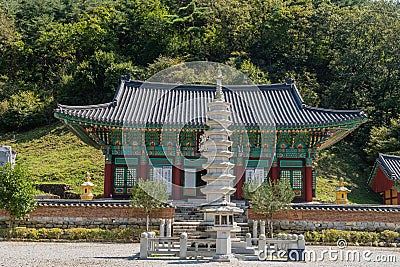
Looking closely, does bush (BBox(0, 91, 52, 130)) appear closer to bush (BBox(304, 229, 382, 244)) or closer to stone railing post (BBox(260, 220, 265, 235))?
stone railing post (BBox(260, 220, 265, 235))

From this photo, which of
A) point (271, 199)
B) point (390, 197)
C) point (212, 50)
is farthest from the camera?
point (212, 50)

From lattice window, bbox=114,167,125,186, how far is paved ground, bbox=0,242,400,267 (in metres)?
7.20

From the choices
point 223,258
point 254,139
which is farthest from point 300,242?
point 254,139

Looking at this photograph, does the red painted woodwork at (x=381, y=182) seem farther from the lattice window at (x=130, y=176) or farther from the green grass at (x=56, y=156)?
the green grass at (x=56, y=156)

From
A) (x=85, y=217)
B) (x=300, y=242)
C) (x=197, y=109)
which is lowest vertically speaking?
(x=300, y=242)

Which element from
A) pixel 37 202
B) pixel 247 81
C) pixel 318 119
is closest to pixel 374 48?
pixel 247 81

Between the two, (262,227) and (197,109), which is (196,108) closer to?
(197,109)

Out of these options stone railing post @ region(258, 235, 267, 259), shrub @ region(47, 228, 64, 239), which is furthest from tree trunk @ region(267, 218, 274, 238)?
shrub @ region(47, 228, 64, 239)

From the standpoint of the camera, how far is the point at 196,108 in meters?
28.4

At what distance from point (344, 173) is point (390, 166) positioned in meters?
10.4

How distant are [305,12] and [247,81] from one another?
1480cm

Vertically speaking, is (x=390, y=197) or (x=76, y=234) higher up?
(x=390, y=197)

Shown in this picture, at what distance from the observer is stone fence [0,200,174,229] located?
22016 millimetres

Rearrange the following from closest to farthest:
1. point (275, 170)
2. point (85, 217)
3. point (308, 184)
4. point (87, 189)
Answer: point (85, 217), point (87, 189), point (308, 184), point (275, 170)
